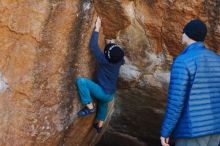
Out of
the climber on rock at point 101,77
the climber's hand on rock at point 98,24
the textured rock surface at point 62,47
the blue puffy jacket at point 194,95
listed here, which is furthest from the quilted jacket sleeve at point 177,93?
the climber's hand on rock at point 98,24

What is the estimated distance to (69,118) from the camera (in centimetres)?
475

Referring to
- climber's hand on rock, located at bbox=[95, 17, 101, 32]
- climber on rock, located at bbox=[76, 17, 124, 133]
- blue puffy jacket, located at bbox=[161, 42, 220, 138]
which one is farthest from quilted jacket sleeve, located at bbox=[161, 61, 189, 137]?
climber's hand on rock, located at bbox=[95, 17, 101, 32]

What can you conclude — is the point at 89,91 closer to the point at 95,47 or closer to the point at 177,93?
the point at 95,47

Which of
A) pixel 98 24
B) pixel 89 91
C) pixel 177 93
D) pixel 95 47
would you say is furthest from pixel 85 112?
pixel 177 93

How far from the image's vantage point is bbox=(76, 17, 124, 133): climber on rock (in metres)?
4.58

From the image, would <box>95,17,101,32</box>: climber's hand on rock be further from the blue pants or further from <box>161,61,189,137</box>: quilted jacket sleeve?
<box>161,61,189,137</box>: quilted jacket sleeve

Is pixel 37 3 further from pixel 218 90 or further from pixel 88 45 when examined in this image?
pixel 218 90

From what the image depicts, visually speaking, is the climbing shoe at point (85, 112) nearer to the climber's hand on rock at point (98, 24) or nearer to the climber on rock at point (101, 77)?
the climber on rock at point (101, 77)

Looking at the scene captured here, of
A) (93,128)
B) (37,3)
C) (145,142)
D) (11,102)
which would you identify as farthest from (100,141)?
(37,3)

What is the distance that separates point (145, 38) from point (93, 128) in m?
1.12

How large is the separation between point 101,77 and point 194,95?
1.12m

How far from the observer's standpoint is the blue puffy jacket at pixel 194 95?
3838 mm

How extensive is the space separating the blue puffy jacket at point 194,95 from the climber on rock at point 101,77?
32.6 inches

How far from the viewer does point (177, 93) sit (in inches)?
151
